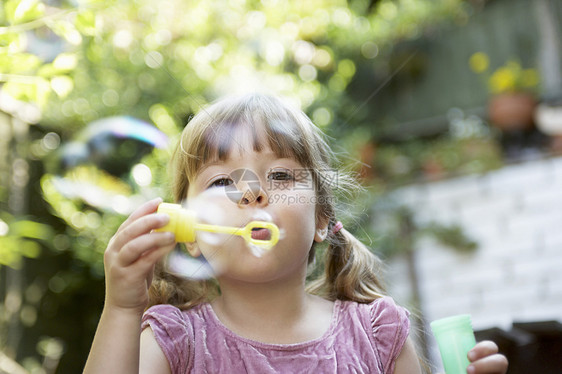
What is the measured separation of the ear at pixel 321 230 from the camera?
1.07 metres

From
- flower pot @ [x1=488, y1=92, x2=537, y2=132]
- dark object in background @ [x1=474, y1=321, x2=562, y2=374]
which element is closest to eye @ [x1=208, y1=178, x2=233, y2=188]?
dark object in background @ [x1=474, y1=321, x2=562, y2=374]

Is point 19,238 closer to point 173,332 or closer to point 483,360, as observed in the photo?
point 173,332

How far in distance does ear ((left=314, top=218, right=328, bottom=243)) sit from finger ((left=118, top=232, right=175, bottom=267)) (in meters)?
0.38

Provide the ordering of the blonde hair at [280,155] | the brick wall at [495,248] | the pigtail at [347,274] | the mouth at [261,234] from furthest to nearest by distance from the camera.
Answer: the brick wall at [495,248] < the pigtail at [347,274] < the blonde hair at [280,155] < the mouth at [261,234]

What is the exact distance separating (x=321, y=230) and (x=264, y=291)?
0.17 metres

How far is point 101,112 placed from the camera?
1829 mm

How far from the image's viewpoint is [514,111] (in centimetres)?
374

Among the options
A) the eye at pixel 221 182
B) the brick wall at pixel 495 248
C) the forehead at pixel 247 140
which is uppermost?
the forehead at pixel 247 140

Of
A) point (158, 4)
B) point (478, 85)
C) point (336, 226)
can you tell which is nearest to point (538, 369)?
point (336, 226)

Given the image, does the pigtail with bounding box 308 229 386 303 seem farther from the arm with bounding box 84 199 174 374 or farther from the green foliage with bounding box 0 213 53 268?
the green foliage with bounding box 0 213 53 268

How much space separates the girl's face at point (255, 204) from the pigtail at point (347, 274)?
0.16 m

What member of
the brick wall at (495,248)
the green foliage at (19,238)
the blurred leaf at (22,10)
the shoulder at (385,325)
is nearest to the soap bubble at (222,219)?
the shoulder at (385,325)

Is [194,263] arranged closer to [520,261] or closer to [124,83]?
[124,83]

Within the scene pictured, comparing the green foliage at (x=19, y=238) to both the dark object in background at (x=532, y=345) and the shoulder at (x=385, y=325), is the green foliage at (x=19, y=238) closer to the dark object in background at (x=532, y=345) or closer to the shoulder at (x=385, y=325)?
the shoulder at (x=385, y=325)
